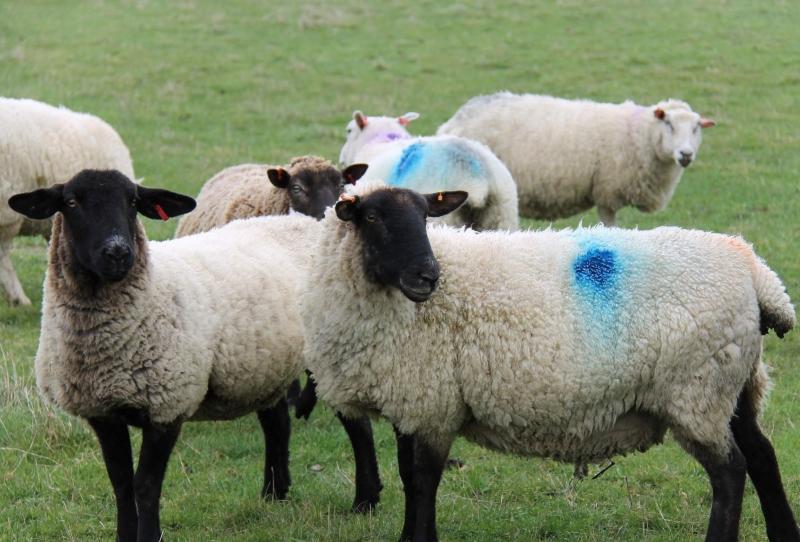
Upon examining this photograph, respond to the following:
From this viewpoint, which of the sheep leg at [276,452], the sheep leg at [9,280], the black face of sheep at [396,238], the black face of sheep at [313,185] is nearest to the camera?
the black face of sheep at [396,238]

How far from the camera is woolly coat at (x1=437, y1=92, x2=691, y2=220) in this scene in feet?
37.0

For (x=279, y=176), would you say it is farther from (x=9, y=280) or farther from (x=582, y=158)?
(x=582, y=158)

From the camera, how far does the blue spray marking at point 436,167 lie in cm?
818

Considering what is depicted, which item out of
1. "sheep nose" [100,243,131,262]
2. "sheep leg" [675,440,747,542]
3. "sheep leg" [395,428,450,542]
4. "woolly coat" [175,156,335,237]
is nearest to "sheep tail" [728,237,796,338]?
"sheep leg" [675,440,747,542]

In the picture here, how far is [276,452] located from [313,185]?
2179 millimetres

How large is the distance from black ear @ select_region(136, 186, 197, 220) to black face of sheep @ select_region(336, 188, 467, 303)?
33.6 inches

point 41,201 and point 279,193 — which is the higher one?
point 41,201

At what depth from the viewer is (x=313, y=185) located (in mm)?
7633

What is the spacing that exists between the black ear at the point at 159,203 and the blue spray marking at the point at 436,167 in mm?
2945

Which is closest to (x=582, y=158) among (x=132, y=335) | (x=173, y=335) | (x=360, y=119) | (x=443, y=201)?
(x=360, y=119)

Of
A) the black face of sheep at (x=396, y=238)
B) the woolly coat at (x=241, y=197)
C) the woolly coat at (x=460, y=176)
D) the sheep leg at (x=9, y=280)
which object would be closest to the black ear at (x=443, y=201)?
the black face of sheep at (x=396, y=238)

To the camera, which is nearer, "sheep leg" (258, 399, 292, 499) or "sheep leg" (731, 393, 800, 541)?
"sheep leg" (731, 393, 800, 541)

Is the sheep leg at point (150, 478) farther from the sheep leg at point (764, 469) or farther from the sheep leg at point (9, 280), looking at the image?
the sheep leg at point (9, 280)

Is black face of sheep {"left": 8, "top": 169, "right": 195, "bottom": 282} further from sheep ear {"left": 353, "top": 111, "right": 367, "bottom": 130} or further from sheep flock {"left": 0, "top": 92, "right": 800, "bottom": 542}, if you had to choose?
sheep ear {"left": 353, "top": 111, "right": 367, "bottom": 130}
